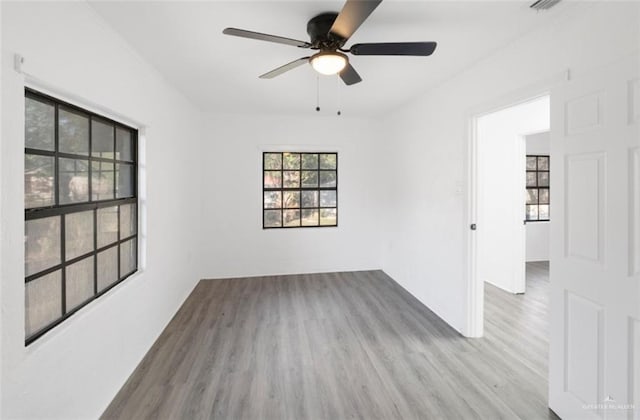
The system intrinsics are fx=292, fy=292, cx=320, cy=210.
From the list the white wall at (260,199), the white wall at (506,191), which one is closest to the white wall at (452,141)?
the white wall at (260,199)

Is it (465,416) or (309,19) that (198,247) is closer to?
(309,19)

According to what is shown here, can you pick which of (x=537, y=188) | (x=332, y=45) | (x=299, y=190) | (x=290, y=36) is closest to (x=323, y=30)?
(x=332, y=45)

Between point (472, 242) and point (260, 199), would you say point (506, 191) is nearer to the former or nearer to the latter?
point (472, 242)

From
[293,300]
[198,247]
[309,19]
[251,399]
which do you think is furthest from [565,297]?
[198,247]

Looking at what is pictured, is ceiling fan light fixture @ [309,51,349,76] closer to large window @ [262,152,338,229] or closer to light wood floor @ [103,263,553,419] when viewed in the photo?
light wood floor @ [103,263,553,419]

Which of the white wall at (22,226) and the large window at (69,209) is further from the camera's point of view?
the large window at (69,209)

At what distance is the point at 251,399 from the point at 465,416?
1.41 metres

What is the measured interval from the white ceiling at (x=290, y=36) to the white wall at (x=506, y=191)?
4.96ft

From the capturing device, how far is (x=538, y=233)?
5.64 metres

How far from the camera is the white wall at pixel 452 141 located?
5.58 feet

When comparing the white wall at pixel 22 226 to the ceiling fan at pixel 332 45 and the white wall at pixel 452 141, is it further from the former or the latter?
the white wall at pixel 452 141

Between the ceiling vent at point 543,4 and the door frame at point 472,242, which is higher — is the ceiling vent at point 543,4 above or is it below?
above

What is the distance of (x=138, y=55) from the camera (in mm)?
2426

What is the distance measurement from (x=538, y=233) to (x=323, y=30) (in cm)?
584
